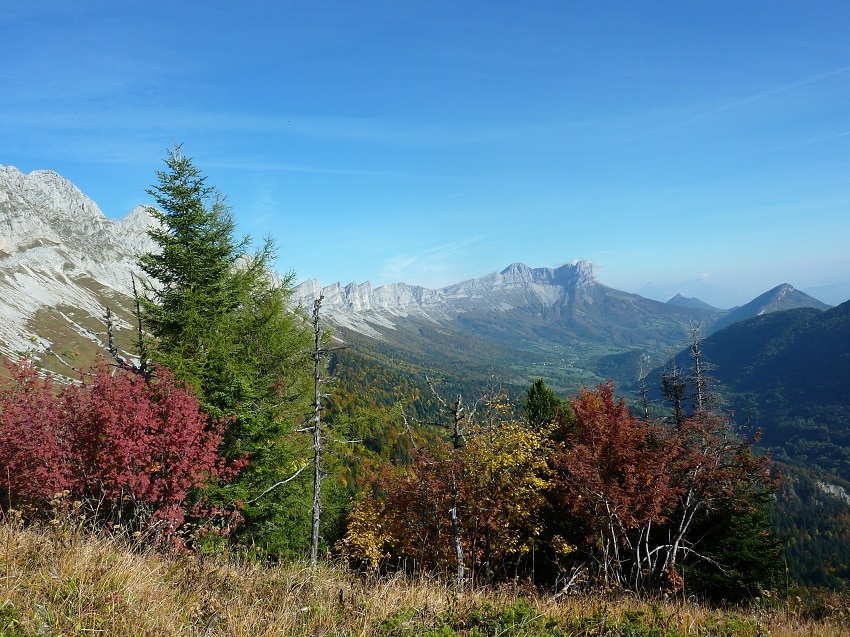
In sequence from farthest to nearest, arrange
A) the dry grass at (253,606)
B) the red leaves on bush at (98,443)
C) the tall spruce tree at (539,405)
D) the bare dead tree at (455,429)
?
the tall spruce tree at (539,405) < the bare dead tree at (455,429) < the red leaves on bush at (98,443) < the dry grass at (253,606)

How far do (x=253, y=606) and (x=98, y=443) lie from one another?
847 centimetres

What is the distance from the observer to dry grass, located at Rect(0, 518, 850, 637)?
3.91m

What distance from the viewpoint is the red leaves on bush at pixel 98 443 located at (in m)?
9.92

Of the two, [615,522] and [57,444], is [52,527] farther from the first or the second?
[615,522]

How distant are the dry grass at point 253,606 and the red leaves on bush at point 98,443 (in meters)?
4.30

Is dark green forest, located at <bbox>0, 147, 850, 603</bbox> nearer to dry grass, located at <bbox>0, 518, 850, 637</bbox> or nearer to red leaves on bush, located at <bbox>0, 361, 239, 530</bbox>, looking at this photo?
red leaves on bush, located at <bbox>0, 361, 239, 530</bbox>

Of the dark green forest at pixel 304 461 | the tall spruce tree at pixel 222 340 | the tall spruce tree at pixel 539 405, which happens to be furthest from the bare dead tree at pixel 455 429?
the tall spruce tree at pixel 539 405

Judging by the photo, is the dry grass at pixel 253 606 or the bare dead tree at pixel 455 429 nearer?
the dry grass at pixel 253 606

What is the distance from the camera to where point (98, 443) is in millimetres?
10508

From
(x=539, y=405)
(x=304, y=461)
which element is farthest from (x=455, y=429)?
(x=539, y=405)

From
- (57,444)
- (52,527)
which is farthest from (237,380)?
(52,527)

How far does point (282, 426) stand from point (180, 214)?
864cm

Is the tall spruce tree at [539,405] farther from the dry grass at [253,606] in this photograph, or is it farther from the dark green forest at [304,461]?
the dry grass at [253,606]

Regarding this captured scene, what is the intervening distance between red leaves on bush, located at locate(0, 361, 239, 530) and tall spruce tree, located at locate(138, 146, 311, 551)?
2.62 meters
